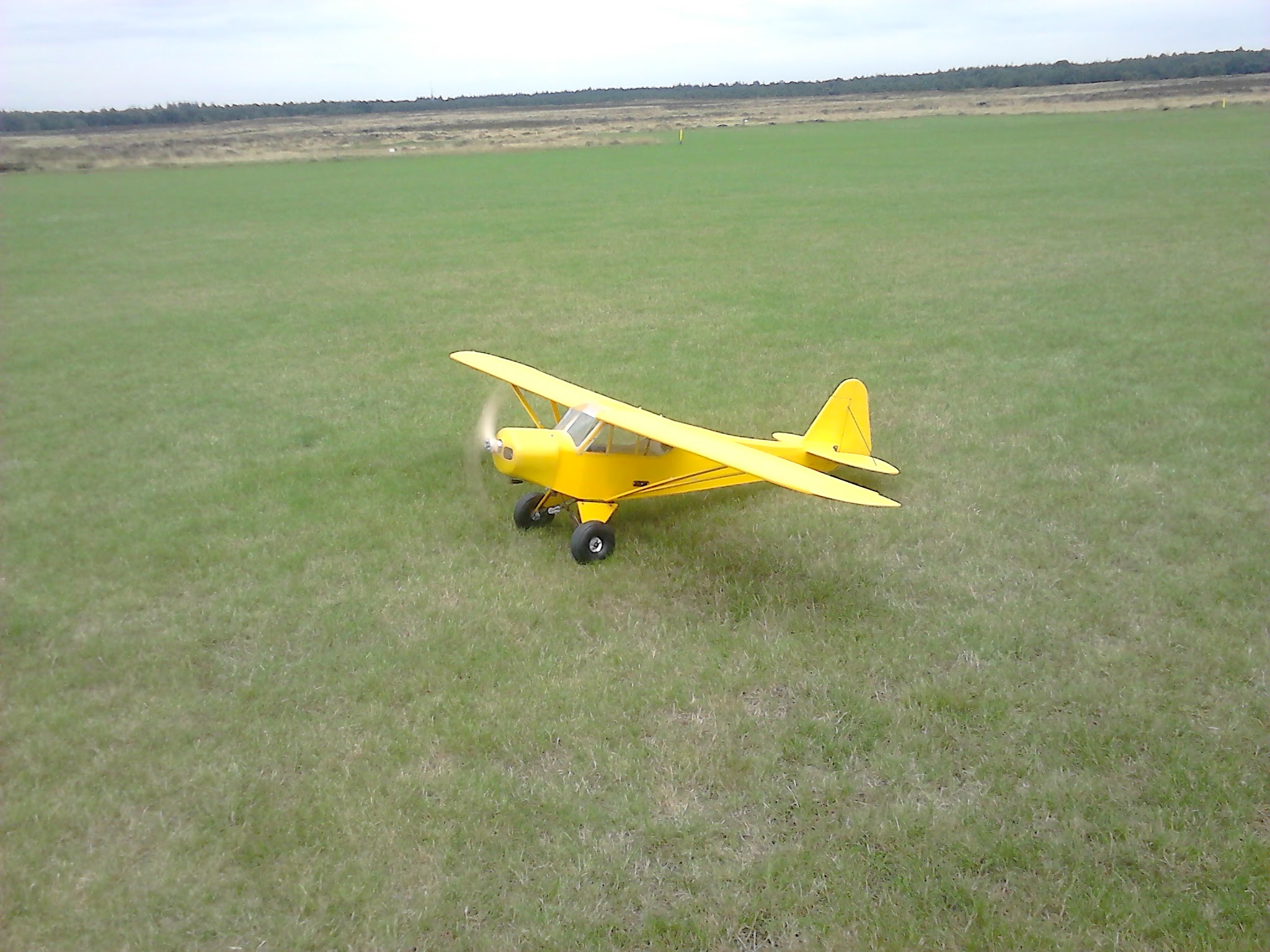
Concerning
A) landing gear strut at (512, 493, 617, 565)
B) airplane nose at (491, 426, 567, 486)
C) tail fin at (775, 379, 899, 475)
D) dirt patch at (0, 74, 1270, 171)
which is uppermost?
dirt patch at (0, 74, 1270, 171)

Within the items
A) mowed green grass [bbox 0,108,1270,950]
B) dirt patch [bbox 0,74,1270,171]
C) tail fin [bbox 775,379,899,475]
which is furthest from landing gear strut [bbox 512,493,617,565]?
dirt patch [bbox 0,74,1270,171]

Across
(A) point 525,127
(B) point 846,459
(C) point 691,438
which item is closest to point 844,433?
(B) point 846,459

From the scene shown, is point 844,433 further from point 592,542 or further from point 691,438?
point 592,542

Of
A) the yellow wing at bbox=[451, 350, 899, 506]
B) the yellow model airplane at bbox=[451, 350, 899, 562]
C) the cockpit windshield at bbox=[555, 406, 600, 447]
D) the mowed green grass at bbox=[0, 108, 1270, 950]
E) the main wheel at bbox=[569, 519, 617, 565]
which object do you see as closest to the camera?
the mowed green grass at bbox=[0, 108, 1270, 950]

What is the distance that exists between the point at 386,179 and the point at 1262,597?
1762 inches

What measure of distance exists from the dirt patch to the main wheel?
5961 cm

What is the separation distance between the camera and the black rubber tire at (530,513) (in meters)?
8.96

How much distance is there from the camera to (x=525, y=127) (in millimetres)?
102688

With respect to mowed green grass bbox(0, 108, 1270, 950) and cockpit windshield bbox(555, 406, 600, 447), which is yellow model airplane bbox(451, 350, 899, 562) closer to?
cockpit windshield bbox(555, 406, 600, 447)

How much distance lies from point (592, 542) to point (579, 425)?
114 centimetres

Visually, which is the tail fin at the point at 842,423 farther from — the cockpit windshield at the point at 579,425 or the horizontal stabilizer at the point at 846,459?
the cockpit windshield at the point at 579,425

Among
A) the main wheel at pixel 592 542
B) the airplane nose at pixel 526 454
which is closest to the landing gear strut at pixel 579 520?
the main wheel at pixel 592 542

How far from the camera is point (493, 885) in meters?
4.89

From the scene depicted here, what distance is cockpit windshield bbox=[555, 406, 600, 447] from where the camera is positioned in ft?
27.5
